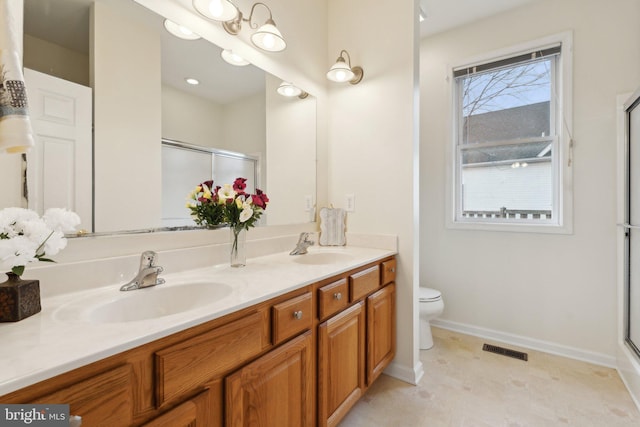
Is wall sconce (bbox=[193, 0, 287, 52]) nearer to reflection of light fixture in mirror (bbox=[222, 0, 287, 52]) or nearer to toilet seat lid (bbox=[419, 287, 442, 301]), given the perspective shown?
reflection of light fixture in mirror (bbox=[222, 0, 287, 52])

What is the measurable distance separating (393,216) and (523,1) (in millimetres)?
2044

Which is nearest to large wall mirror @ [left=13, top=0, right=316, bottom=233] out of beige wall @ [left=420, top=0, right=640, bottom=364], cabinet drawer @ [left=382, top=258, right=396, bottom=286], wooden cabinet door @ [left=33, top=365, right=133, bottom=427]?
wooden cabinet door @ [left=33, top=365, right=133, bottom=427]

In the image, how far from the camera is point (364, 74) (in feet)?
6.63

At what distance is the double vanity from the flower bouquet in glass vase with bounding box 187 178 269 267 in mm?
124

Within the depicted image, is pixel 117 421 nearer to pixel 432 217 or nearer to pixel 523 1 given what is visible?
pixel 432 217

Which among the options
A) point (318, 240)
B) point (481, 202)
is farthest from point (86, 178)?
point (481, 202)

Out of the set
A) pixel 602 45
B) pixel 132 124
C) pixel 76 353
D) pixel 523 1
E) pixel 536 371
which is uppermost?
pixel 523 1

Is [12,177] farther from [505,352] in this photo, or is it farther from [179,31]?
[505,352]

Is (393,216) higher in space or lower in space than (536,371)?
higher

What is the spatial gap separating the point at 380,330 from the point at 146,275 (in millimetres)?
1266

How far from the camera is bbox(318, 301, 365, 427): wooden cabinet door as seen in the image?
1.23 metres

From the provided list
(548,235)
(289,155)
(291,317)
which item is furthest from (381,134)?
(548,235)

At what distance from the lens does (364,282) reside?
5.01 feet

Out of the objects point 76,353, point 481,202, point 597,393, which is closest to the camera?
point 76,353
